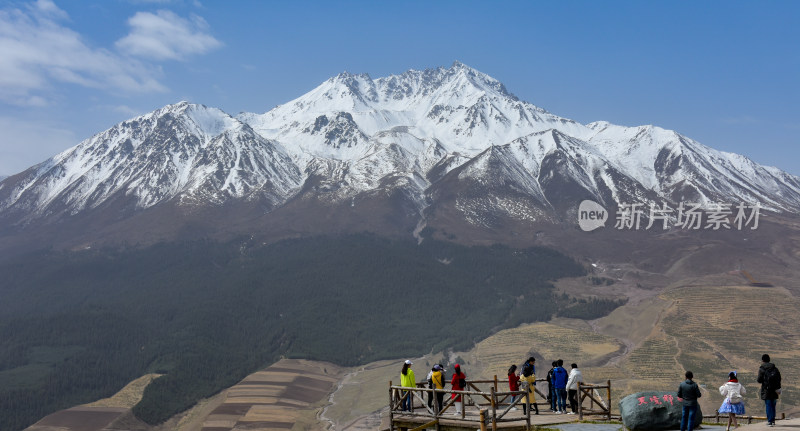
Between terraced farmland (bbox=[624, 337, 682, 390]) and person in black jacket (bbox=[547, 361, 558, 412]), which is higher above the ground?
person in black jacket (bbox=[547, 361, 558, 412])

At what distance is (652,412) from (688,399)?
7.11 feet

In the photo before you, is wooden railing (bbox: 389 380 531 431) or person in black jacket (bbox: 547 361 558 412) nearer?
wooden railing (bbox: 389 380 531 431)


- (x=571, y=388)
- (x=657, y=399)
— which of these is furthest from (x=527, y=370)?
(x=657, y=399)

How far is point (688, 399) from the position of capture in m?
28.9

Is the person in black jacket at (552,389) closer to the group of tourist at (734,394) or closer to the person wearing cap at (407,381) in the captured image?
the person wearing cap at (407,381)

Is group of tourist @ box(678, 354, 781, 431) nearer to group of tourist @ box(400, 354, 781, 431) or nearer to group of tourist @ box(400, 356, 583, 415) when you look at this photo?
group of tourist @ box(400, 354, 781, 431)

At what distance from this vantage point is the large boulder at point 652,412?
3053 centimetres

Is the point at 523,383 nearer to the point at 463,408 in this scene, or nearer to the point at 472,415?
the point at 472,415

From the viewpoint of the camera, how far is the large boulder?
3053 centimetres

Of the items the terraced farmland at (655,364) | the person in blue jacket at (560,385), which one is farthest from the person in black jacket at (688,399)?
the terraced farmland at (655,364)

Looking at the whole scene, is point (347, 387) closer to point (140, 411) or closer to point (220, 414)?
point (220, 414)

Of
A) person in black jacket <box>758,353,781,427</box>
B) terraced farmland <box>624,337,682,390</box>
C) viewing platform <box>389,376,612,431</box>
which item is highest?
person in black jacket <box>758,353,781,427</box>

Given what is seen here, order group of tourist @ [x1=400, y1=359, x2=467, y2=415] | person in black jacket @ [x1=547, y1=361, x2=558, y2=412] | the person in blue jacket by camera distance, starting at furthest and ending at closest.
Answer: person in black jacket @ [x1=547, y1=361, x2=558, y2=412] → the person in blue jacket → group of tourist @ [x1=400, y1=359, x2=467, y2=415]

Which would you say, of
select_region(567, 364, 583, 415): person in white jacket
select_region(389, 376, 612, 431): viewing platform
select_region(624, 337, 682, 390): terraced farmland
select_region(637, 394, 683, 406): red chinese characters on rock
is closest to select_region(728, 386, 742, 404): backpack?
select_region(637, 394, 683, 406): red chinese characters on rock
